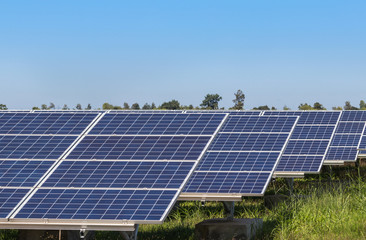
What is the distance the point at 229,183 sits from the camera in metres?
17.8

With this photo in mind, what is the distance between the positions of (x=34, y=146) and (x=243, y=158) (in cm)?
665

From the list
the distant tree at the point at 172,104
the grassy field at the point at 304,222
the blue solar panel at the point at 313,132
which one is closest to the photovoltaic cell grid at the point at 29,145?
the grassy field at the point at 304,222

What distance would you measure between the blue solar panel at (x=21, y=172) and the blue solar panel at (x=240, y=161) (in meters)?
6.26

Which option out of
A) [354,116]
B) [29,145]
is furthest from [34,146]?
[354,116]

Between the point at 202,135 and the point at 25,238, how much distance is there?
4.80 meters

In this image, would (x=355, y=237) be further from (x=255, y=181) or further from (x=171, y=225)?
(x=171, y=225)

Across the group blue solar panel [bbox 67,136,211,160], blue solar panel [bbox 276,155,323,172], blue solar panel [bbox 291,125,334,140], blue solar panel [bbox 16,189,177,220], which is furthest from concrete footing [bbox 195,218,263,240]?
blue solar panel [bbox 291,125,334,140]

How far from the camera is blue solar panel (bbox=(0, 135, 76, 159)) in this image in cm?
1522

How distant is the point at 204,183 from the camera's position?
61.2 ft

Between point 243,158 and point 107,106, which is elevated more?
point 243,158

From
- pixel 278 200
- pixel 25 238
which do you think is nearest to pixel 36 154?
pixel 25 238

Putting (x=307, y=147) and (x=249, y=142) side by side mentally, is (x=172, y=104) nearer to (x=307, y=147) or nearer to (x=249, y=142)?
(x=307, y=147)

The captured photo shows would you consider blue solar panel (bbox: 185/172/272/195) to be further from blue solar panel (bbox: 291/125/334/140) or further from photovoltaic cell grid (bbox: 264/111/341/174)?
blue solar panel (bbox: 291/125/334/140)

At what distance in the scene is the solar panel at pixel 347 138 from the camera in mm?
31633
